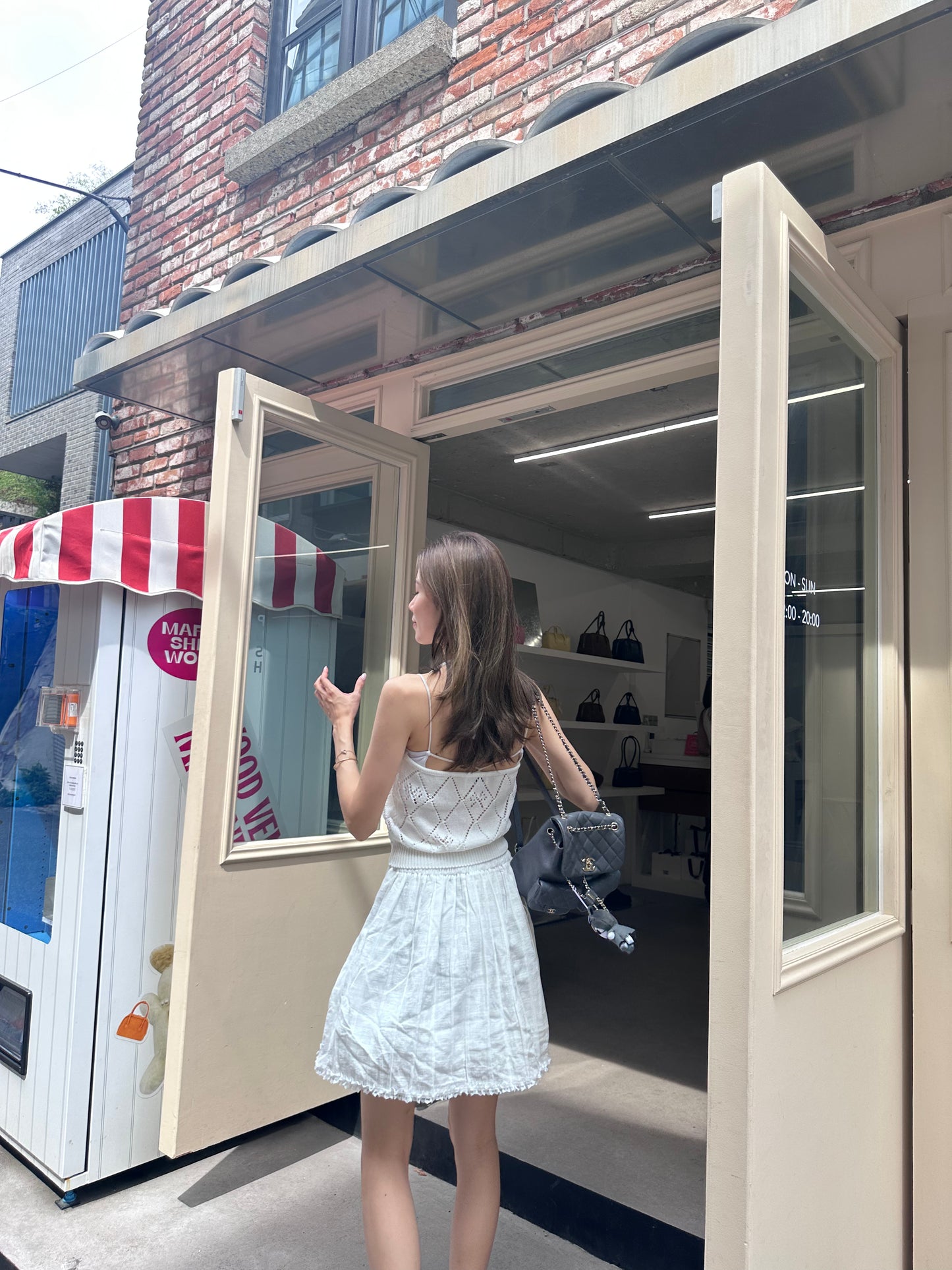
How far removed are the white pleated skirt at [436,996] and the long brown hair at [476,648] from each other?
255 millimetres

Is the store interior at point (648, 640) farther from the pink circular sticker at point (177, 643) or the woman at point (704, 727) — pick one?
the pink circular sticker at point (177, 643)

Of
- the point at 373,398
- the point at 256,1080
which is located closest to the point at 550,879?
the point at 256,1080

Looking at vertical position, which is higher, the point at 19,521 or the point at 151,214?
the point at 151,214

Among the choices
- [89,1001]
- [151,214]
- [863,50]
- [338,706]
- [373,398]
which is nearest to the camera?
[863,50]

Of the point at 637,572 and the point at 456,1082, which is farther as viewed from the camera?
the point at 637,572

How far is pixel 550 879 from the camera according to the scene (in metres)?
1.89

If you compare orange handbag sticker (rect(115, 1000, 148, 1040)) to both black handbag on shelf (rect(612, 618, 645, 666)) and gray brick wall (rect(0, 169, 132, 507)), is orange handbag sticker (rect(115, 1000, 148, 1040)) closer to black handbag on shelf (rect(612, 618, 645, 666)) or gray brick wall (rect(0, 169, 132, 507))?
gray brick wall (rect(0, 169, 132, 507))

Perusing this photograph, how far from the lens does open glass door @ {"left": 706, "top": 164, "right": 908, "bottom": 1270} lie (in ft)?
4.73

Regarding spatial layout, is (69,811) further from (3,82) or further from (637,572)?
(3,82)

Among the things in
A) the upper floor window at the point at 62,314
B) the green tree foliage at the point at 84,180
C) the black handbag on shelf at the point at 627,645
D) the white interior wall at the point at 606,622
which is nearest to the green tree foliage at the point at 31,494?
the upper floor window at the point at 62,314

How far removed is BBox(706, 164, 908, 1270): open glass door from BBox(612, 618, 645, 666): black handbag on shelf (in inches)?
201

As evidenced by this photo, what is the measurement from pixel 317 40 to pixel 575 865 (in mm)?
4339

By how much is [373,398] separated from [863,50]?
2155 mm

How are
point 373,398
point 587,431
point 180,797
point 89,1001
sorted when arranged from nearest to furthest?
point 89,1001, point 180,797, point 373,398, point 587,431
